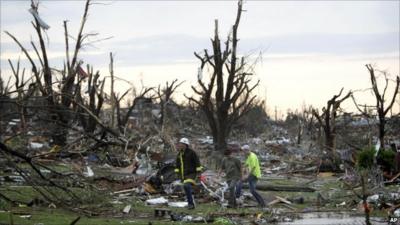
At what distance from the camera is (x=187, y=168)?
15969 mm

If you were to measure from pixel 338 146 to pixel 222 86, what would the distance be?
318 inches

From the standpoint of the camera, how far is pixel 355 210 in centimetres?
1566

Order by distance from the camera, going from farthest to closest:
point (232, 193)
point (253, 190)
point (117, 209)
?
point (253, 190) → point (232, 193) → point (117, 209)

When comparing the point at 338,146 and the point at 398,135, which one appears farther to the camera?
the point at 398,135

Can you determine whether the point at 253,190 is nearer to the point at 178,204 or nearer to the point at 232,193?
the point at 232,193

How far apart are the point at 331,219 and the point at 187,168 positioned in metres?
3.62

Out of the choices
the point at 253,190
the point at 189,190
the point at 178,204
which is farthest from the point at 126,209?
the point at 253,190

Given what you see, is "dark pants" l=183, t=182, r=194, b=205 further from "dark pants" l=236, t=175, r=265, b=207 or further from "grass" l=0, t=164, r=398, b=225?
"dark pants" l=236, t=175, r=265, b=207

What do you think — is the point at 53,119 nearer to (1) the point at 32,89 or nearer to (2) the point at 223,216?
(1) the point at 32,89

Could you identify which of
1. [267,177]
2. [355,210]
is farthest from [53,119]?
[267,177]

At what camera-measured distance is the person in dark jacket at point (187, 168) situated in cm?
1586

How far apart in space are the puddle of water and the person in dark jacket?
268cm

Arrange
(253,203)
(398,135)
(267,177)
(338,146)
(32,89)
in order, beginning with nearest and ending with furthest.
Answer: (32,89) → (253,203) → (267,177) → (338,146) → (398,135)

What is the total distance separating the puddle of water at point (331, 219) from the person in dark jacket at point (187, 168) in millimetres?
2680
